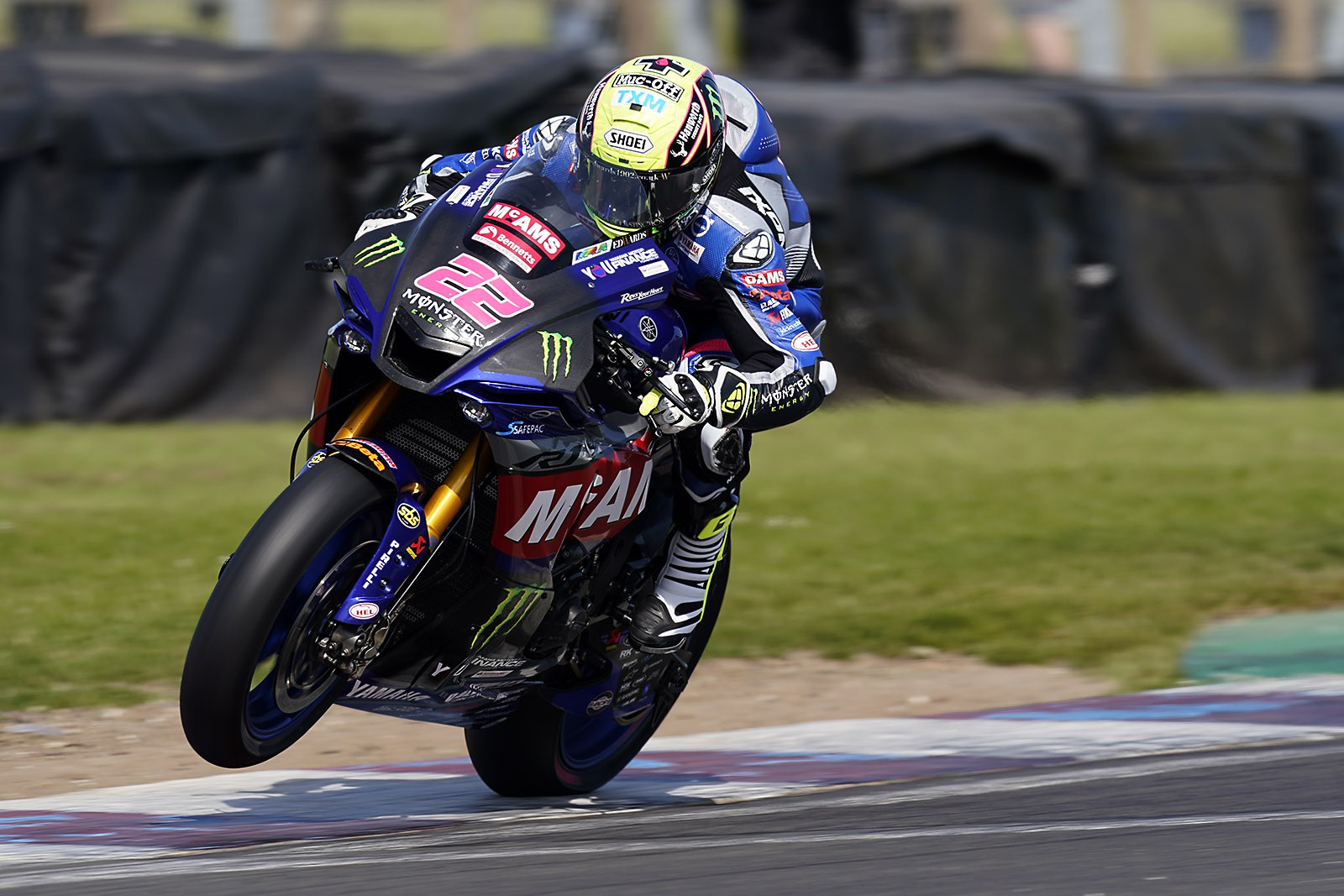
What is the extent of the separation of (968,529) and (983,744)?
12.8 ft

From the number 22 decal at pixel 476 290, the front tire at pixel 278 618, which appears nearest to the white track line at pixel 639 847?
→ the front tire at pixel 278 618

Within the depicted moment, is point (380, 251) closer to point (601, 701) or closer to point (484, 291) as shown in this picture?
point (484, 291)

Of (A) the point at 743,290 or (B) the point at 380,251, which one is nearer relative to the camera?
(B) the point at 380,251

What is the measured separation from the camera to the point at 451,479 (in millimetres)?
4219

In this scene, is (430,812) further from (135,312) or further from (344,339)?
(135,312)

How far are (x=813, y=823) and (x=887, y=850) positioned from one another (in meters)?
0.37

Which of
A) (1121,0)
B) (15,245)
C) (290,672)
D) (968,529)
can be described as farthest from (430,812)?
(1121,0)

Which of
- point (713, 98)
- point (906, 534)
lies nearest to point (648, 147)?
point (713, 98)

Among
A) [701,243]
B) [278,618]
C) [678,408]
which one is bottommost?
[278,618]

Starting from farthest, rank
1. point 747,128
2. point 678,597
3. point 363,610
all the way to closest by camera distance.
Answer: point 747,128 < point 678,597 < point 363,610

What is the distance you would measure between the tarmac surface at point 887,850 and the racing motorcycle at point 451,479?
343 millimetres

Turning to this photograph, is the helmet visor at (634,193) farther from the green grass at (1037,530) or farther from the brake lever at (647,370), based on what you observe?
the green grass at (1037,530)

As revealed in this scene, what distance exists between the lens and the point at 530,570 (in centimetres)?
434

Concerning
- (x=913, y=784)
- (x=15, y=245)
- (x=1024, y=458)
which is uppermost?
(x=913, y=784)
